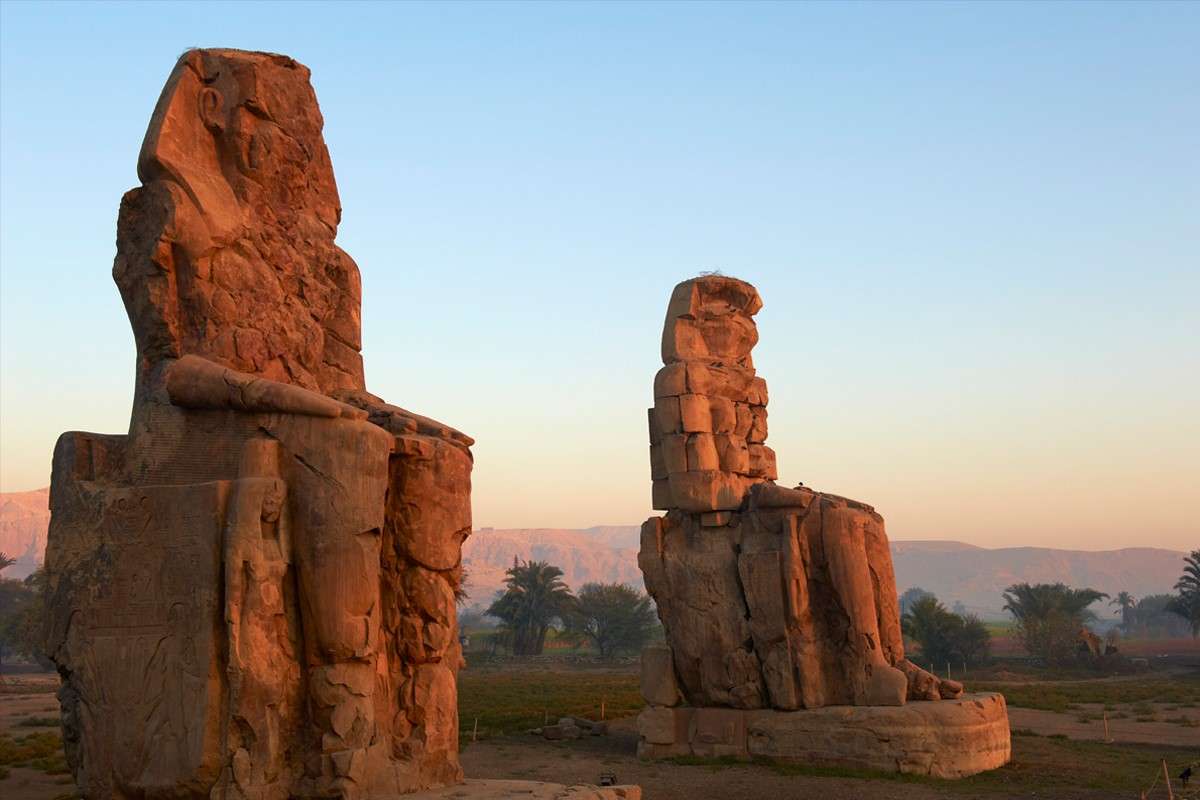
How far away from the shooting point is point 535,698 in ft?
74.1

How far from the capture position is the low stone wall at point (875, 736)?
39.2ft

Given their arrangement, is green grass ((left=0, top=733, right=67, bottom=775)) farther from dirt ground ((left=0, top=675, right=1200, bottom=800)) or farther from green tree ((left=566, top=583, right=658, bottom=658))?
green tree ((left=566, top=583, right=658, bottom=658))

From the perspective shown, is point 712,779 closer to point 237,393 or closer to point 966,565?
point 237,393

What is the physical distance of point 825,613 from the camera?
13070 millimetres

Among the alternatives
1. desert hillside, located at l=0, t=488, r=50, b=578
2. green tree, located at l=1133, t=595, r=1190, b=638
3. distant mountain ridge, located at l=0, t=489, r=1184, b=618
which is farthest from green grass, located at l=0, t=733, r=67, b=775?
distant mountain ridge, located at l=0, t=489, r=1184, b=618

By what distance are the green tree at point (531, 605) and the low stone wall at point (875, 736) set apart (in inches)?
1016

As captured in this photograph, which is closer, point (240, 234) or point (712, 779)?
point (240, 234)

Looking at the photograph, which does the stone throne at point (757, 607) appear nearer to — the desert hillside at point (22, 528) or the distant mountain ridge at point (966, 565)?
the desert hillside at point (22, 528)

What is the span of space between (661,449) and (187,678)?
846cm

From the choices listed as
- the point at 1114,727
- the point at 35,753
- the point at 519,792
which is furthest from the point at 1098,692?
the point at 519,792

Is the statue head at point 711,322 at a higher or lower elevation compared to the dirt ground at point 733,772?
higher

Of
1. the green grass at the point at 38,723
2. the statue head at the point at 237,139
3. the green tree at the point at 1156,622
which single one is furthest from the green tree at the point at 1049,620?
the green tree at the point at 1156,622

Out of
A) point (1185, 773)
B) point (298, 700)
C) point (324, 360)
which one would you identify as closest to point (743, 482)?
point (1185, 773)

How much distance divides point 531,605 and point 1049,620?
17010 millimetres
